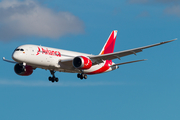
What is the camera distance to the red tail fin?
63106 mm

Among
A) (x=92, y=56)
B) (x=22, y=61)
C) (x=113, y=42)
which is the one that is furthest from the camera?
(x=113, y=42)

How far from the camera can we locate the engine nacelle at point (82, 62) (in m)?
52.2

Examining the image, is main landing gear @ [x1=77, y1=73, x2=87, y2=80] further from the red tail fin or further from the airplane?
the red tail fin

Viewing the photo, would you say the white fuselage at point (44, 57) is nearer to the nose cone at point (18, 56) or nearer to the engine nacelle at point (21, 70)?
the nose cone at point (18, 56)

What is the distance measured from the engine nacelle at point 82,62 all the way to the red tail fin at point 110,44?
32.9 ft

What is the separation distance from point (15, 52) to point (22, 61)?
60.2 inches

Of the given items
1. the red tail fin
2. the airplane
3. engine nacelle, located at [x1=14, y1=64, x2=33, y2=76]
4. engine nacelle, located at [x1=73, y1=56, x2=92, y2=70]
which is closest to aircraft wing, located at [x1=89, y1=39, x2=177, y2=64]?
the airplane

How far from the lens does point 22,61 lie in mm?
50125

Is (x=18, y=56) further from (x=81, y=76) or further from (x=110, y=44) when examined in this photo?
(x=110, y=44)

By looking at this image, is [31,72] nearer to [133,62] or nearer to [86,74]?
[86,74]

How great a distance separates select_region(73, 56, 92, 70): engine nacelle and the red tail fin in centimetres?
1004

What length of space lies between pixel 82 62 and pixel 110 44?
13.5 metres

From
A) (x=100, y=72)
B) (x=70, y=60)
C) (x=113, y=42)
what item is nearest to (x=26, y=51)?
(x=70, y=60)

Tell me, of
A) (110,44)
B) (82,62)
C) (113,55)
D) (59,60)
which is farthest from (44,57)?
(110,44)
